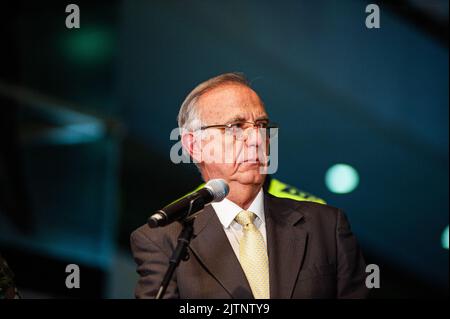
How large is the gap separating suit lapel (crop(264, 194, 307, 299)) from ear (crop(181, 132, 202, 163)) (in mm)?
343

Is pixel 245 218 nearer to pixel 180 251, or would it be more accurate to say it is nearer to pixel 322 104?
pixel 180 251

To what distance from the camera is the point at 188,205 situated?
1.93 meters

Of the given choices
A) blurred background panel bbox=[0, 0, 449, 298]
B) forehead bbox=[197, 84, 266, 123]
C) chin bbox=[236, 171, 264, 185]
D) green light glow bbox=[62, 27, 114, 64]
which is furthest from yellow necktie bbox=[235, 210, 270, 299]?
green light glow bbox=[62, 27, 114, 64]

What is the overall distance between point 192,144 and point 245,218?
42 cm

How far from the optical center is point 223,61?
3836 millimetres

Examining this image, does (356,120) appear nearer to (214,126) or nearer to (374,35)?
(374,35)

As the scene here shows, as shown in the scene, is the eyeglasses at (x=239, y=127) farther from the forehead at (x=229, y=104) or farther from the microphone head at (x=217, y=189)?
the microphone head at (x=217, y=189)

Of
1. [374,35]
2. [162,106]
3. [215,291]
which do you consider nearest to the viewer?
[215,291]

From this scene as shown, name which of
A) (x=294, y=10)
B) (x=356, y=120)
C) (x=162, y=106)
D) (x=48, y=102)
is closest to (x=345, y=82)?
(x=356, y=120)

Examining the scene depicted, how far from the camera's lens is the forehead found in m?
2.47

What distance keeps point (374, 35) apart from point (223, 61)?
2.92 feet

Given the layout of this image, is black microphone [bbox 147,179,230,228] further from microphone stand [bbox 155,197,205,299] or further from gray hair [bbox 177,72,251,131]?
gray hair [bbox 177,72,251,131]

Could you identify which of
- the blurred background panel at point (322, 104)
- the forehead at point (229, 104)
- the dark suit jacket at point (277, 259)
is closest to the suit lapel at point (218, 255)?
the dark suit jacket at point (277, 259)
